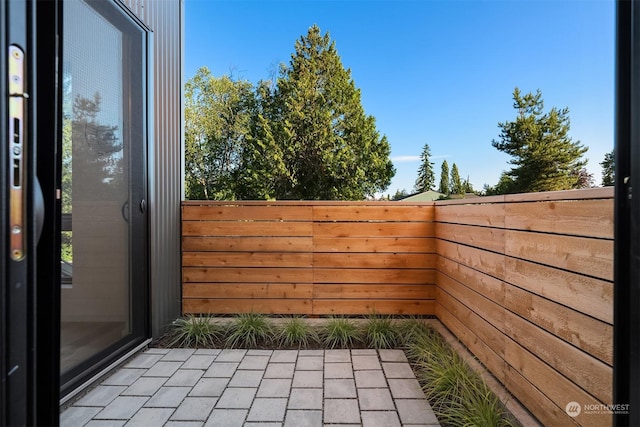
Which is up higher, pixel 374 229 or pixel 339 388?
pixel 374 229

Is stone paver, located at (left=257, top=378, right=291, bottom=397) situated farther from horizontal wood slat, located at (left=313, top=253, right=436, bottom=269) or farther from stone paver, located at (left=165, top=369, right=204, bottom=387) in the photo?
horizontal wood slat, located at (left=313, top=253, right=436, bottom=269)

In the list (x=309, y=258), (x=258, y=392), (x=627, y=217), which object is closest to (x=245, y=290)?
(x=309, y=258)

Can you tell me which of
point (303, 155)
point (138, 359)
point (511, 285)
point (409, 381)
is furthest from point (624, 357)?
point (303, 155)

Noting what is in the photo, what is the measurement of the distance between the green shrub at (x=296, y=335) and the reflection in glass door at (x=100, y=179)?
1128 millimetres

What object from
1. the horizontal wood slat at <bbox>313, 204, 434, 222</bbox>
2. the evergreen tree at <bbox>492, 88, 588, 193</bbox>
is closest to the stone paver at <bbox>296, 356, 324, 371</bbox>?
the horizontal wood slat at <bbox>313, 204, 434, 222</bbox>

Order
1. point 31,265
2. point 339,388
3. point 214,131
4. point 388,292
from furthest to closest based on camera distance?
point 214,131
point 388,292
point 339,388
point 31,265

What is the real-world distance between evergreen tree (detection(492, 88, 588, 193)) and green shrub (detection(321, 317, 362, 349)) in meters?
24.9

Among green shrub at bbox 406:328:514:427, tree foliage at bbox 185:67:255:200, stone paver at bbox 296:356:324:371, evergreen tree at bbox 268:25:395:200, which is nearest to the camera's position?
green shrub at bbox 406:328:514:427

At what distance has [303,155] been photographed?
1282 cm

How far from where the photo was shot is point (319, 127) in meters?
12.6

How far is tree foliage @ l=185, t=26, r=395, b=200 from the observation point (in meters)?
11.8

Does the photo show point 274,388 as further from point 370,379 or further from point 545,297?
point 545,297

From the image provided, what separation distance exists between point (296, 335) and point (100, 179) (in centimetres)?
184

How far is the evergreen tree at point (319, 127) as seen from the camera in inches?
496
